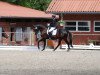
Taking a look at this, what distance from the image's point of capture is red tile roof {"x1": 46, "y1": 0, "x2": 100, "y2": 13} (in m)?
41.0

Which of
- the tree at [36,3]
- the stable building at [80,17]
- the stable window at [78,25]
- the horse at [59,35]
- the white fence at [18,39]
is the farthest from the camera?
the tree at [36,3]

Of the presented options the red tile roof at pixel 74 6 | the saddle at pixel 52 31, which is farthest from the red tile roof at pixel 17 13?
the saddle at pixel 52 31

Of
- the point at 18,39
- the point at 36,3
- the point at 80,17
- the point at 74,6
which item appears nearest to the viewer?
the point at 18,39

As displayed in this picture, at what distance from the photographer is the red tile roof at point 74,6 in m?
41.0

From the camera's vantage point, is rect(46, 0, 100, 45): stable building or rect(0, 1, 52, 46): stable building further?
rect(0, 1, 52, 46): stable building

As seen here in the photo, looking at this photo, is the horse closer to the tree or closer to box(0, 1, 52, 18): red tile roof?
box(0, 1, 52, 18): red tile roof

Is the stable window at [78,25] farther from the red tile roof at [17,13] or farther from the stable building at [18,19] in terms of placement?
the red tile roof at [17,13]

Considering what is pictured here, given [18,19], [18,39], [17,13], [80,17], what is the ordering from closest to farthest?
[18,39] → [80,17] → [17,13] → [18,19]

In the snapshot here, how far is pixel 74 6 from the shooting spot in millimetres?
42312

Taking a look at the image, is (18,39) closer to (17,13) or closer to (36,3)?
(17,13)

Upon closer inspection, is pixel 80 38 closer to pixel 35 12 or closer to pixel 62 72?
pixel 35 12

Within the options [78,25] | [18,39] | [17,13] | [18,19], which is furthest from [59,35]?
[18,19]

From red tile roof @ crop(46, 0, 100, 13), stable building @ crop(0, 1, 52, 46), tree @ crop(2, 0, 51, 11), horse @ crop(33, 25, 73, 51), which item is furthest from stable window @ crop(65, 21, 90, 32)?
tree @ crop(2, 0, 51, 11)

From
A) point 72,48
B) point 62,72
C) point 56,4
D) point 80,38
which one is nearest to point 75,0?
point 56,4
